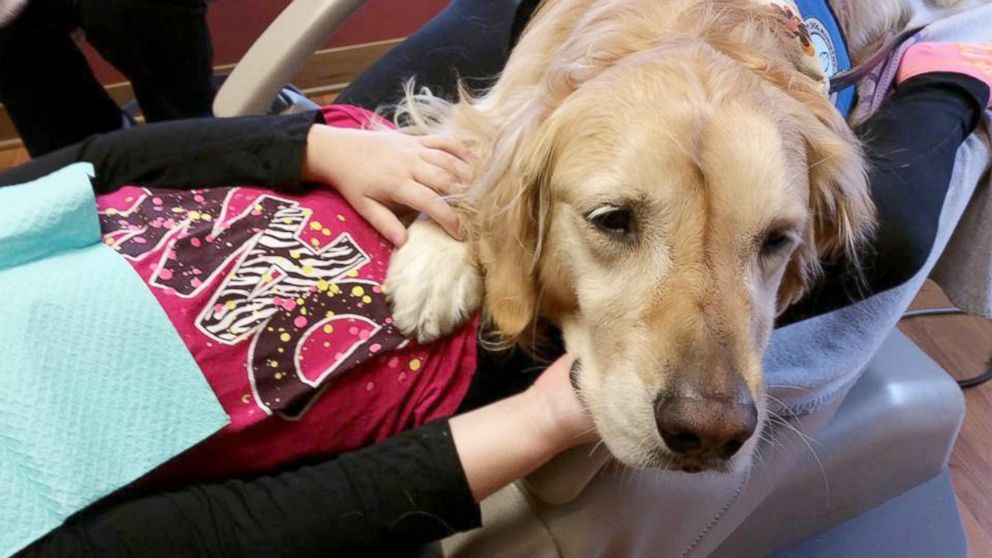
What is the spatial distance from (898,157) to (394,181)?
1.82 ft

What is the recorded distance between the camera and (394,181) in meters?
0.85

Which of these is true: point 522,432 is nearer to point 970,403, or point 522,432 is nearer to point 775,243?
point 775,243

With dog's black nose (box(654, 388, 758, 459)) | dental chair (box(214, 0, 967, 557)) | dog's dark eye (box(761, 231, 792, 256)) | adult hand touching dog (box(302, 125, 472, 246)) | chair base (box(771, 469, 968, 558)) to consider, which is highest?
adult hand touching dog (box(302, 125, 472, 246))

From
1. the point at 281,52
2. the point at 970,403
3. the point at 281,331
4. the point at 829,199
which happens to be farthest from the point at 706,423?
the point at 970,403

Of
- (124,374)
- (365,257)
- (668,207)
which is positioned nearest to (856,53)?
(668,207)

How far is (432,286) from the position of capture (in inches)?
31.1

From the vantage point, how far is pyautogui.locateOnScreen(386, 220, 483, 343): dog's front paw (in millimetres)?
788

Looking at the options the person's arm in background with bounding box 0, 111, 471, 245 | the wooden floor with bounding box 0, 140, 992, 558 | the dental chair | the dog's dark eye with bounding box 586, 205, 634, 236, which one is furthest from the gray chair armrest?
the wooden floor with bounding box 0, 140, 992, 558

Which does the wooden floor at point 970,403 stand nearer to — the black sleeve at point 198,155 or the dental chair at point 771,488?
the dental chair at point 771,488

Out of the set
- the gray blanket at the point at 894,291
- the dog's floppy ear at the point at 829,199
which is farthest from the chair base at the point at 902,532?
the dog's floppy ear at the point at 829,199

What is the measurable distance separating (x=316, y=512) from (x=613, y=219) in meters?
0.37

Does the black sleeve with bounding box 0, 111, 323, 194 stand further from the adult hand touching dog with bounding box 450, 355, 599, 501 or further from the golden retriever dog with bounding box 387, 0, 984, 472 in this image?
the adult hand touching dog with bounding box 450, 355, 599, 501

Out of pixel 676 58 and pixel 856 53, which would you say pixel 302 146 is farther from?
pixel 856 53

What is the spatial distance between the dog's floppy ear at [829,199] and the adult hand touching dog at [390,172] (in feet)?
1.12
